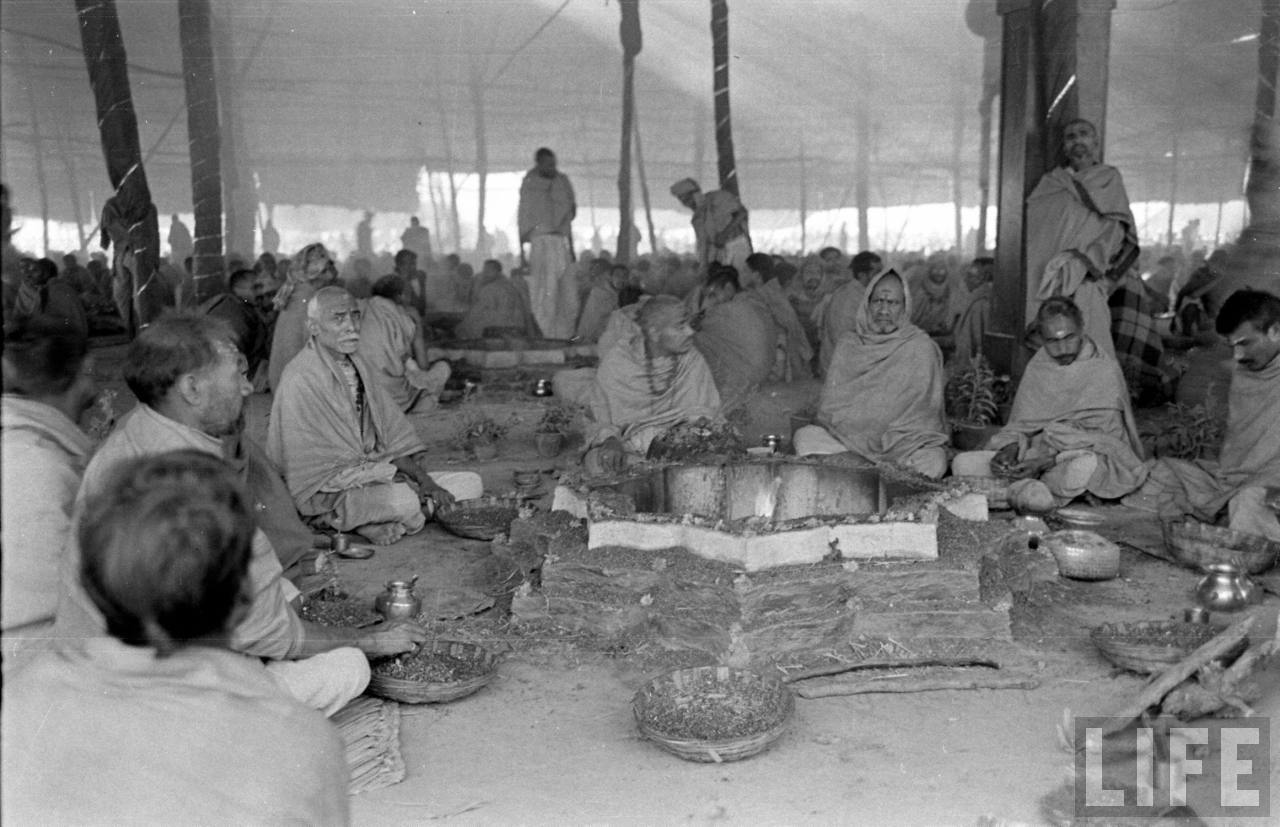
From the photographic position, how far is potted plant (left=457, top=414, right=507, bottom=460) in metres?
7.46

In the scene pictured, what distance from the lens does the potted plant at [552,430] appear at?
7430 mm

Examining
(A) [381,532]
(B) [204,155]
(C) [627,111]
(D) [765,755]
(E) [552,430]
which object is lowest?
(D) [765,755]

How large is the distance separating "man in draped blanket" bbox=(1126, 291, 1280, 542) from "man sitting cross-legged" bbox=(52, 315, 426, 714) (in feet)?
12.6

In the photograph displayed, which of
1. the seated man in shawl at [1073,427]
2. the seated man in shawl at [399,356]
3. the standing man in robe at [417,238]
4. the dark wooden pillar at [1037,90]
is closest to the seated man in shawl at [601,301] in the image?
the seated man in shawl at [399,356]

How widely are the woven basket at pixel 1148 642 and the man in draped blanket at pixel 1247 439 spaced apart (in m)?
1.24

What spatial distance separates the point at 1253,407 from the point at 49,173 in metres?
12.4

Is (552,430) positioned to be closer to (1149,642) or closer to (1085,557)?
(1085,557)

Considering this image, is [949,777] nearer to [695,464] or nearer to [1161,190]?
[695,464]

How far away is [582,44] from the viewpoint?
14.4 m

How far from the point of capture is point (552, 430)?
7.61 m

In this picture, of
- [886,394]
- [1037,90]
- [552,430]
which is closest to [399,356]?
[552,430]

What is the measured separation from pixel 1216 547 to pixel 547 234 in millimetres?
9111

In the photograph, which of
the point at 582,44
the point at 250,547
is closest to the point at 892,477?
the point at 250,547

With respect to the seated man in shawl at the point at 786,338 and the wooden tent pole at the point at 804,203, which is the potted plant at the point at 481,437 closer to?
the seated man in shawl at the point at 786,338
